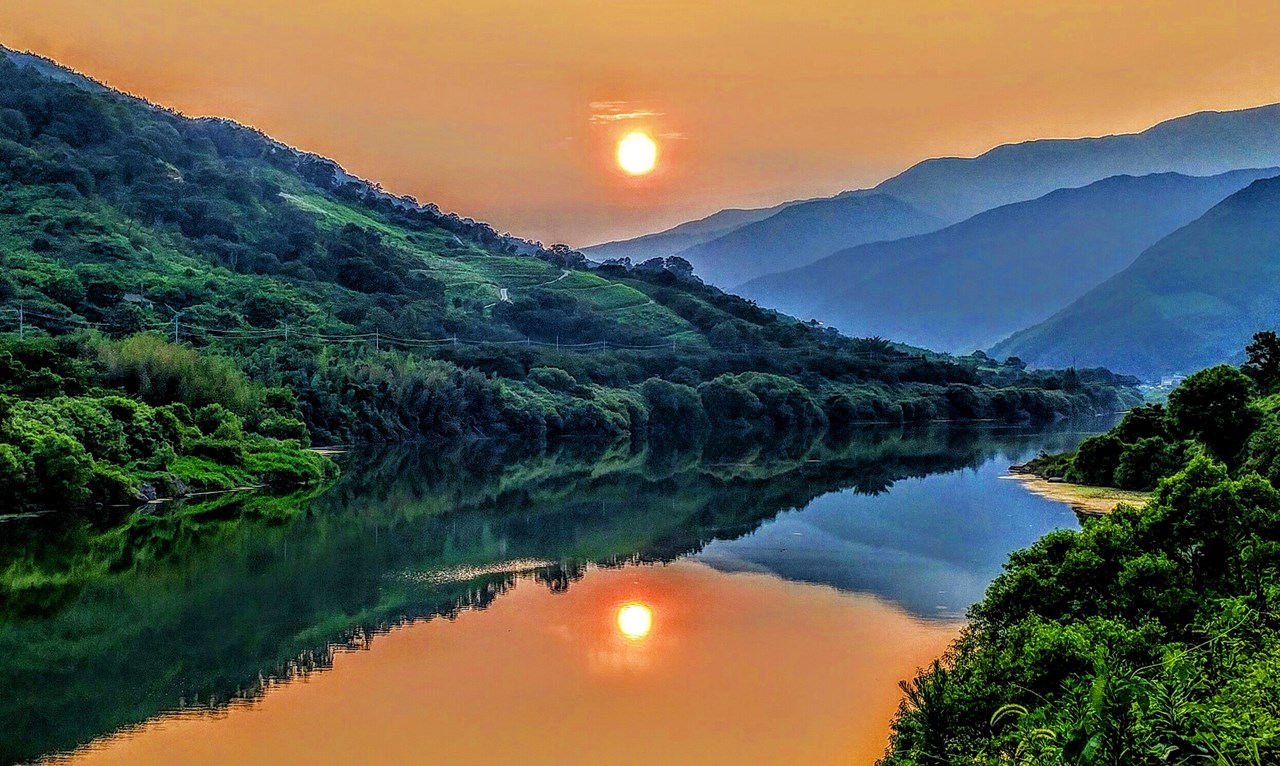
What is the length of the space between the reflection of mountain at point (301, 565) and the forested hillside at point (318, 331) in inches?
249

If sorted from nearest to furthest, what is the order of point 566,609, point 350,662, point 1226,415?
point 350,662
point 566,609
point 1226,415

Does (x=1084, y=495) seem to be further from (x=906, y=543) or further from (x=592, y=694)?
(x=592, y=694)

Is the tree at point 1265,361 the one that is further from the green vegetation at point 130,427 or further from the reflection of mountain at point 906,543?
the green vegetation at point 130,427

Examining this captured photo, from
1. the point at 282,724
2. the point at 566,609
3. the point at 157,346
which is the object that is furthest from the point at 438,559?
the point at 157,346

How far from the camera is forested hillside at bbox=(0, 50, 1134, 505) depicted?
49.1m

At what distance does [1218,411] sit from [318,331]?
61601 millimetres

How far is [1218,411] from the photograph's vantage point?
119ft

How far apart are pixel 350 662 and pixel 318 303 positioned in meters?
74.7

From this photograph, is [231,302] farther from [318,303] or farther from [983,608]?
[983,608]

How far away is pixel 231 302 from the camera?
80.2m

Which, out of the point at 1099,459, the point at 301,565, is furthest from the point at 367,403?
the point at 1099,459

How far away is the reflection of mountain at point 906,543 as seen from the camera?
27.4 metres

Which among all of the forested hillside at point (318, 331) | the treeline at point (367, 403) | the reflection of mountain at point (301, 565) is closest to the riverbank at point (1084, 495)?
the reflection of mountain at point (301, 565)

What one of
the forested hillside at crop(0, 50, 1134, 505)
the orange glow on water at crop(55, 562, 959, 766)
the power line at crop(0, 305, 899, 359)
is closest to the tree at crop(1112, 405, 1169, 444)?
the orange glow on water at crop(55, 562, 959, 766)
